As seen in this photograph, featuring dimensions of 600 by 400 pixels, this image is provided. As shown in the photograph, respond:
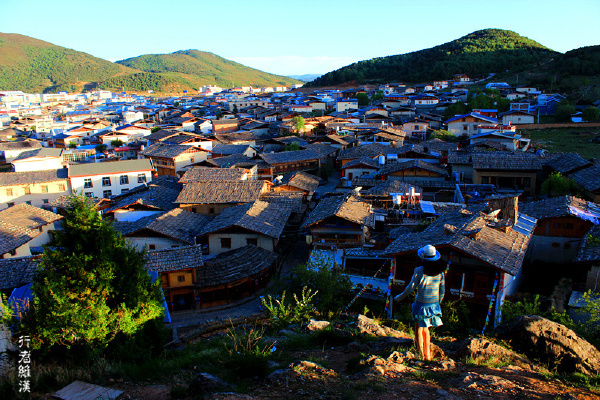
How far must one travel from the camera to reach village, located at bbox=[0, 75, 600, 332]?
15.2 m

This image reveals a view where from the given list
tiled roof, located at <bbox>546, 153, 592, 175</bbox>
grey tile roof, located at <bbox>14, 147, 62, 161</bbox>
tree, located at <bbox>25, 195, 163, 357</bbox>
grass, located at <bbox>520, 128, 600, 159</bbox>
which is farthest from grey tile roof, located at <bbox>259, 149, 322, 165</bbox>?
tree, located at <bbox>25, 195, 163, 357</bbox>

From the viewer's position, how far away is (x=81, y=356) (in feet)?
30.1

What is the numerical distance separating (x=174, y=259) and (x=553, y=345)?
14.3 metres

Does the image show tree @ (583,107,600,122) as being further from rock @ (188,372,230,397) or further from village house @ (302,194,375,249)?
rock @ (188,372,230,397)

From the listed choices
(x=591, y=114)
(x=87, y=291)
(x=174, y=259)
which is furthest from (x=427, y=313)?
(x=591, y=114)

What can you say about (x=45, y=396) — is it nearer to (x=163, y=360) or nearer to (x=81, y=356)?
(x=81, y=356)

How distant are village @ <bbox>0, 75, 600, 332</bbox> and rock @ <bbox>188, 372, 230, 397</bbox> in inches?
339

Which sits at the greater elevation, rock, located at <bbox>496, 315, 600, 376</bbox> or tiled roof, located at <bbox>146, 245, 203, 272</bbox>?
rock, located at <bbox>496, 315, 600, 376</bbox>

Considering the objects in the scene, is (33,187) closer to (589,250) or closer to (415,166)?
(415,166)

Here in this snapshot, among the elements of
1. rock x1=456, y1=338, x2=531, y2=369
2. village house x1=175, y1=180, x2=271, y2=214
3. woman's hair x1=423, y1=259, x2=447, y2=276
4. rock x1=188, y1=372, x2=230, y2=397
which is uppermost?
woman's hair x1=423, y1=259, x2=447, y2=276

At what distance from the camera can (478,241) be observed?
14000 mm

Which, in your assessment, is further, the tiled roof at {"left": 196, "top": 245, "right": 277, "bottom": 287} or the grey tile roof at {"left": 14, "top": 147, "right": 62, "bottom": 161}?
the grey tile roof at {"left": 14, "top": 147, "right": 62, "bottom": 161}

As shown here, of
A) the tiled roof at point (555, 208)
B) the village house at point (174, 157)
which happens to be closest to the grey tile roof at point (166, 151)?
the village house at point (174, 157)

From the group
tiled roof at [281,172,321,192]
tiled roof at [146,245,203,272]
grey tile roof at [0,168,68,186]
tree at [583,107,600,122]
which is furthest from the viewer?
tree at [583,107,600,122]
